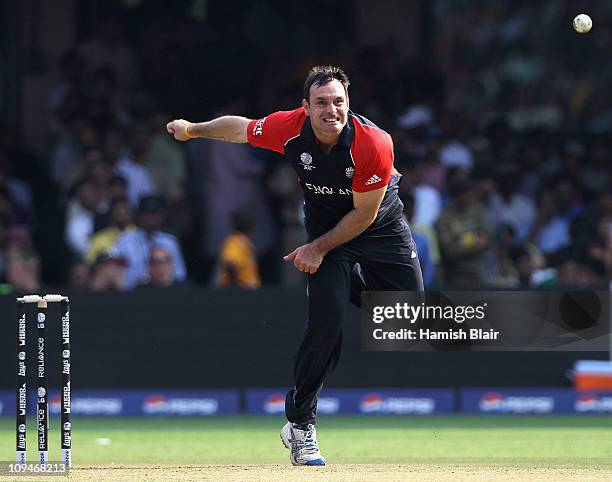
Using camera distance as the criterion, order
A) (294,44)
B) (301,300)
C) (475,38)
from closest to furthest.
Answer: (301,300) → (294,44) → (475,38)

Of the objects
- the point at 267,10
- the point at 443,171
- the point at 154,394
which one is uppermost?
the point at 267,10

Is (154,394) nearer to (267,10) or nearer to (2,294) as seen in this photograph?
(2,294)

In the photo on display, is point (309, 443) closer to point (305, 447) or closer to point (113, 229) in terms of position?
point (305, 447)

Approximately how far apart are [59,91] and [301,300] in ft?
12.3

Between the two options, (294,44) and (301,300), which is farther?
(294,44)

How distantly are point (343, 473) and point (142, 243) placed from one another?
16.5 ft

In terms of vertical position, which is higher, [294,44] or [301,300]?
[294,44]

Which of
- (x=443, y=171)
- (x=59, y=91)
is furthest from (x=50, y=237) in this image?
(x=443, y=171)

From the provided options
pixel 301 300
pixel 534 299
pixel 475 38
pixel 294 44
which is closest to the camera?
pixel 534 299

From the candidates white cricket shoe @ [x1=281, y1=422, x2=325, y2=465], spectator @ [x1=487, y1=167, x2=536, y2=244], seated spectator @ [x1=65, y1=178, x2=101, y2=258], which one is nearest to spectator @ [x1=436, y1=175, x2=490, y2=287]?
spectator @ [x1=487, y1=167, x2=536, y2=244]

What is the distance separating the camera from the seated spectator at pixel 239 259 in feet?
39.6

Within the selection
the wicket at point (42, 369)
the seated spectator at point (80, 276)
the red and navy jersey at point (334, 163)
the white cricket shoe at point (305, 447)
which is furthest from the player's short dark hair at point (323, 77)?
the seated spectator at point (80, 276)

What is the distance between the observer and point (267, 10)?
14.8 metres

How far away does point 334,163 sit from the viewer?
7246mm
